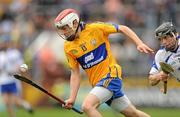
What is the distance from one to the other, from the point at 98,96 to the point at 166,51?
1.30m

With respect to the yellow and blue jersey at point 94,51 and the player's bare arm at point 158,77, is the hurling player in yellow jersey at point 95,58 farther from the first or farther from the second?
the player's bare arm at point 158,77

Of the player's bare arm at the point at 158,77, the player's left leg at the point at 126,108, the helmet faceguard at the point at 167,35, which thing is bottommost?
the player's left leg at the point at 126,108

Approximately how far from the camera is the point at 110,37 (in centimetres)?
2241

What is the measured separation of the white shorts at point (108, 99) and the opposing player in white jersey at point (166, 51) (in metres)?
0.83

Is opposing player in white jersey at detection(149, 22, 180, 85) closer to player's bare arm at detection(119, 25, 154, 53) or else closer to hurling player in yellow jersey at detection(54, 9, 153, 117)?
player's bare arm at detection(119, 25, 154, 53)

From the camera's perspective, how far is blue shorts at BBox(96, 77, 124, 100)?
1277 cm

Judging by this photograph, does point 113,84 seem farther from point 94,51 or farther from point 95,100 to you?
point 94,51

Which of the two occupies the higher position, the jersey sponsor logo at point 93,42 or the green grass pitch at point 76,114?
the jersey sponsor logo at point 93,42

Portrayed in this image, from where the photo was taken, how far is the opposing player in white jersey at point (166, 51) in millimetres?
11906

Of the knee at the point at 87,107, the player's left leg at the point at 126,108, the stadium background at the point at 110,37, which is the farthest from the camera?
the stadium background at the point at 110,37

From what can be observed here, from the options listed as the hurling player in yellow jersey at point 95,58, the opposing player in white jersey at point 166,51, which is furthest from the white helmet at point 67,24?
the opposing player in white jersey at point 166,51

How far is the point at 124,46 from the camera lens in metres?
22.5

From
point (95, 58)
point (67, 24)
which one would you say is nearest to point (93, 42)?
point (95, 58)

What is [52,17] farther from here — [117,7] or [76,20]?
[76,20]
